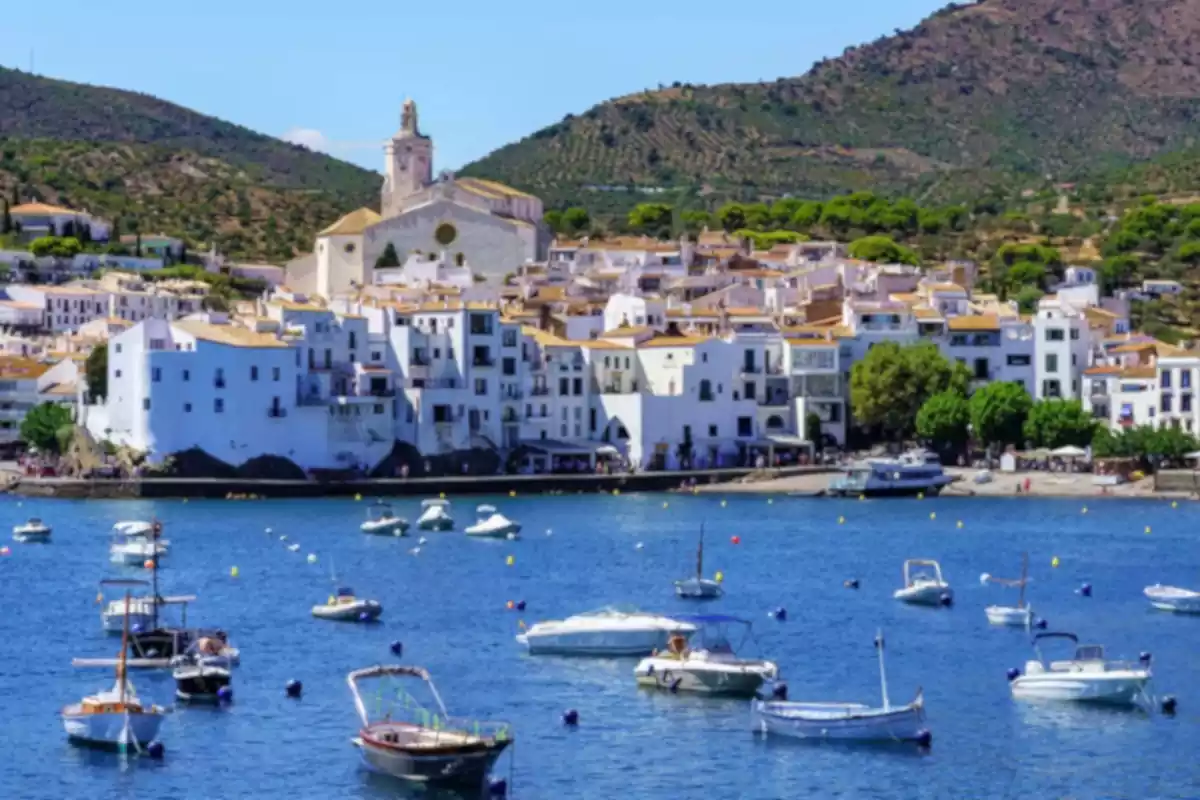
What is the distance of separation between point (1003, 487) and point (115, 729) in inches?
2297

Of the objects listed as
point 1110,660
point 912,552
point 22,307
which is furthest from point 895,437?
point 1110,660

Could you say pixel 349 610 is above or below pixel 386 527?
below

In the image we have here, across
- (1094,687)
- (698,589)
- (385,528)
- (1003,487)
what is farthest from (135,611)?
(1003,487)

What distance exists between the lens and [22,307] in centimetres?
12494

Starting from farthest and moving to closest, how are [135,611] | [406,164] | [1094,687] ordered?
1. [406,164]
2. [135,611]
3. [1094,687]

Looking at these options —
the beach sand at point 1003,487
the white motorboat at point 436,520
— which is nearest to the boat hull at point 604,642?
the white motorboat at point 436,520

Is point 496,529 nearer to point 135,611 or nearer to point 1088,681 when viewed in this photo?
point 135,611

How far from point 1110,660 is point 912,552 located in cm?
2362

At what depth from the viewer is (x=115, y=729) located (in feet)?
134

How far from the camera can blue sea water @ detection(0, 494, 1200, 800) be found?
39.9 m

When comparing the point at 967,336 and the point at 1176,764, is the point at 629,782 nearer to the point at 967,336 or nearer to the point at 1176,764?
the point at 1176,764

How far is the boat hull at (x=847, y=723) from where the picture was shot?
4178cm

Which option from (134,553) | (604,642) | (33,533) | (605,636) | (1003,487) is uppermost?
(1003,487)

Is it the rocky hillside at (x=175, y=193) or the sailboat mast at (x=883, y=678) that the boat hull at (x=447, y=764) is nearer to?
the sailboat mast at (x=883, y=678)
